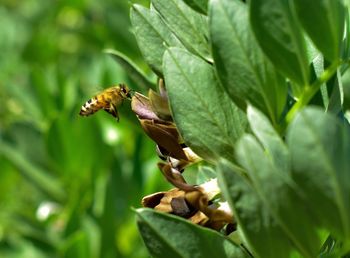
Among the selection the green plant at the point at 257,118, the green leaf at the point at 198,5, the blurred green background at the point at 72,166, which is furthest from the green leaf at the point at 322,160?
the blurred green background at the point at 72,166

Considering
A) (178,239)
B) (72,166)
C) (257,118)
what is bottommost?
(72,166)

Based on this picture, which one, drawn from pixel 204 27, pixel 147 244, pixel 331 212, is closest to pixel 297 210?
pixel 331 212

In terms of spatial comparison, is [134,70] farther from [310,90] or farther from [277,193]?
[277,193]

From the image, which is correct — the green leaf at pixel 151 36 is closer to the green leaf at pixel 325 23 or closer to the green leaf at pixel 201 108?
the green leaf at pixel 201 108

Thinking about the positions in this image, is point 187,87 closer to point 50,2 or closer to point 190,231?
point 190,231

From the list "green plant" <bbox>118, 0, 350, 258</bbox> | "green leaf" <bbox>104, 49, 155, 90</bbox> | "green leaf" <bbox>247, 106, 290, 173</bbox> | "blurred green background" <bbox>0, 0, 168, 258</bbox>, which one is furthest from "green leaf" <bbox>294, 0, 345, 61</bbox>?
"blurred green background" <bbox>0, 0, 168, 258</bbox>

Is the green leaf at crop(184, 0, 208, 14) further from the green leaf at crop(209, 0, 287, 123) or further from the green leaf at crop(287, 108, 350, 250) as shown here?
the green leaf at crop(287, 108, 350, 250)

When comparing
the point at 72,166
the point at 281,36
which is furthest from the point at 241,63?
the point at 72,166

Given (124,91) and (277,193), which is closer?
(277,193)
